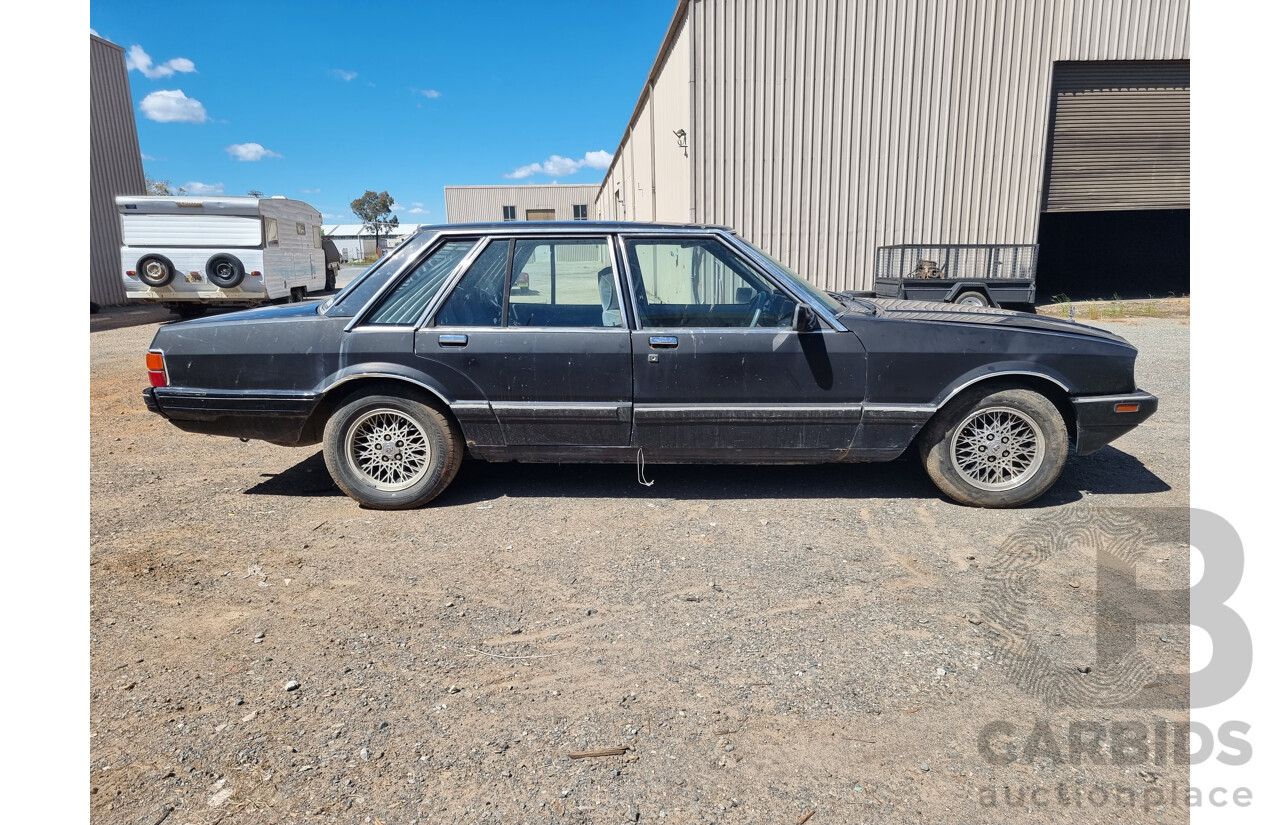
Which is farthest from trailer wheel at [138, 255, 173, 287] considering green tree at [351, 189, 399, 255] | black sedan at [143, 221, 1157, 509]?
green tree at [351, 189, 399, 255]

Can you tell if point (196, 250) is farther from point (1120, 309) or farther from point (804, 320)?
point (1120, 309)

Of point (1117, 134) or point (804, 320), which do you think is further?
point (1117, 134)

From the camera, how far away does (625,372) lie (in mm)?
4035

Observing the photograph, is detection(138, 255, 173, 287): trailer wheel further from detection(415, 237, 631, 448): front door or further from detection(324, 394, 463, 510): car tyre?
detection(415, 237, 631, 448): front door

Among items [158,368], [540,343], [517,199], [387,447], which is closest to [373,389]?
[387,447]

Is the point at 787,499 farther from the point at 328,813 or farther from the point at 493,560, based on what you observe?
the point at 328,813

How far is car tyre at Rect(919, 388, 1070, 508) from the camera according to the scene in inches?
156

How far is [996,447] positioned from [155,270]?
52.4 ft

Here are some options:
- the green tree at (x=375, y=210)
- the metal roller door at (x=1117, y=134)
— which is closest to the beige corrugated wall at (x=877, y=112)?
the metal roller door at (x=1117, y=134)

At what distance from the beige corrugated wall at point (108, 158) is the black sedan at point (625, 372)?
19.6 meters

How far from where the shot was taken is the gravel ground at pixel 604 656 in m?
2.04

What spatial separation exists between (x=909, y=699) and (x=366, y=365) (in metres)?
3.26

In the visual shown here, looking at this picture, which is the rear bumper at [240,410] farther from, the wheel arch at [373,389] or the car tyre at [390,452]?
the car tyre at [390,452]
